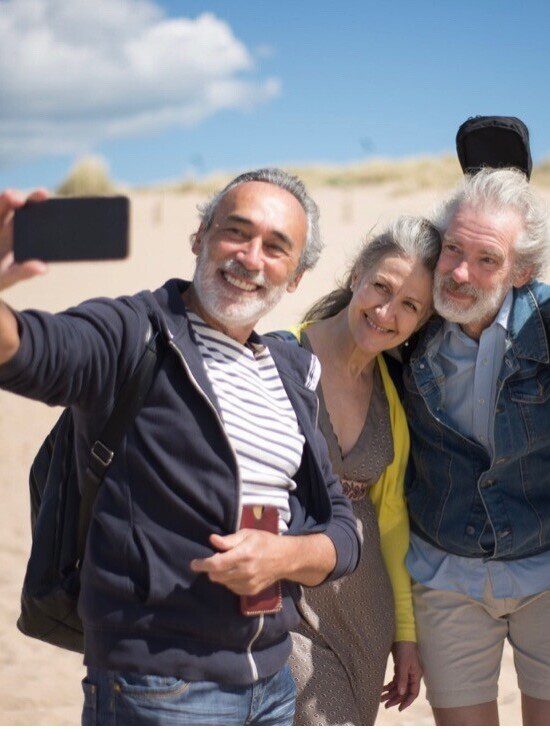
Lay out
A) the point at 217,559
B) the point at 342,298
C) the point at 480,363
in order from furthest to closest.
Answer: the point at 342,298 < the point at 480,363 < the point at 217,559

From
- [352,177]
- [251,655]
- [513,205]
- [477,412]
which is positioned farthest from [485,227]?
[352,177]

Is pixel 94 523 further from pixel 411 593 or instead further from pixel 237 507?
pixel 411 593

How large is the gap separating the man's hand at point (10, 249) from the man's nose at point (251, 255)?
0.88 metres

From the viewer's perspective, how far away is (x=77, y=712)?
5.84 metres

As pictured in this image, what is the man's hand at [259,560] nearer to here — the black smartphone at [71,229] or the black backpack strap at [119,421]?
the black backpack strap at [119,421]

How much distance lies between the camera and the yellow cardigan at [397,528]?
12.3ft

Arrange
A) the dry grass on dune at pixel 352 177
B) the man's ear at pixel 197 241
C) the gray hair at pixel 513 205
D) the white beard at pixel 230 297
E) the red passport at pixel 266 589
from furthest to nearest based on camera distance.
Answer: the dry grass on dune at pixel 352 177 < the gray hair at pixel 513 205 < the man's ear at pixel 197 241 < the white beard at pixel 230 297 < the red passport at pixel 266 589

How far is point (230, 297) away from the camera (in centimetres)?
272

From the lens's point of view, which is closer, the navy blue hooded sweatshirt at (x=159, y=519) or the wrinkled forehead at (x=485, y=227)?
the navy blue hooded sweatshirt at (x=159, y=519)

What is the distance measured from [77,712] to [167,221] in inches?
695

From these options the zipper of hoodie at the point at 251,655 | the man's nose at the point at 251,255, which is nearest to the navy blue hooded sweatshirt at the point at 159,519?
the zipper of hoodie at the point at 251,655

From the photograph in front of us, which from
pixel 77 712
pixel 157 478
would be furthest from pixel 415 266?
pixel 77 712

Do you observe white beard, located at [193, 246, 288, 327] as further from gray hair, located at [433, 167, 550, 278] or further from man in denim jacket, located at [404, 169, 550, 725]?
gray hair, located at [433, 167, 550, 278]

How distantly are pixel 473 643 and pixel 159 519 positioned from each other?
5.57 feet
